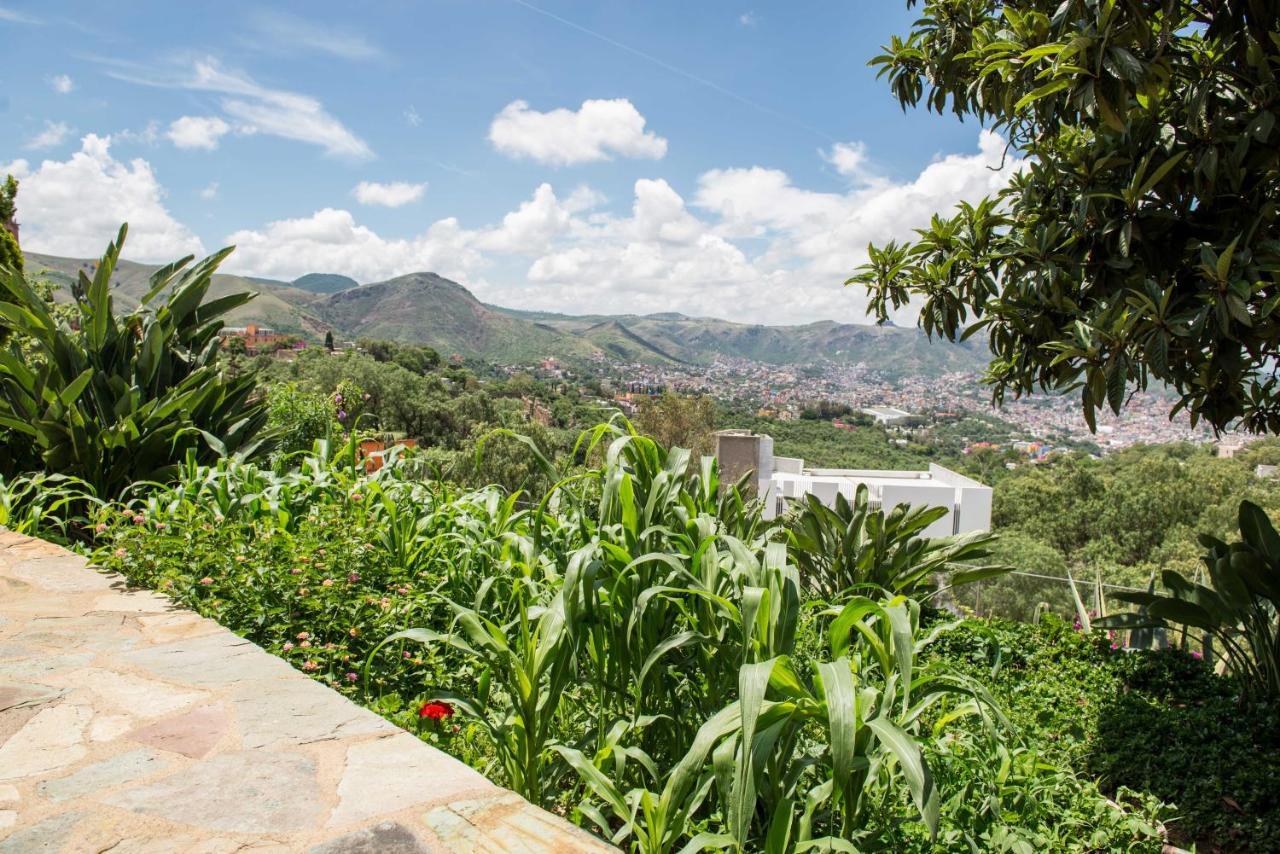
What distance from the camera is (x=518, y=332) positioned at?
3757 inches

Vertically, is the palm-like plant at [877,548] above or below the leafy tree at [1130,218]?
below

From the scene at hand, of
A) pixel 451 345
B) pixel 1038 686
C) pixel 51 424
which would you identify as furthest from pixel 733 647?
pixel 451 345

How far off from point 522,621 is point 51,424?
302 centimetres

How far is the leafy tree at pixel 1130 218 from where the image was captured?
7.11 ft

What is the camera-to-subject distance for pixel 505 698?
1.83 metres

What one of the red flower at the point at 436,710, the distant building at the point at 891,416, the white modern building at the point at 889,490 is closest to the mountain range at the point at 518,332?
the distant building at the point at 891,416

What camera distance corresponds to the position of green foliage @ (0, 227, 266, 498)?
11.4 ft

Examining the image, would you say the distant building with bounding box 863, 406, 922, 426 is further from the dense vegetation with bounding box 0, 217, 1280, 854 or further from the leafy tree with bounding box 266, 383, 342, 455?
the dense vegetation with bounding box 0, 217, 1280, 854

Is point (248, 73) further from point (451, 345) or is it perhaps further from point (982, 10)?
point (451, 345)

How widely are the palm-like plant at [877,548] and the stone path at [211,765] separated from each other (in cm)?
189

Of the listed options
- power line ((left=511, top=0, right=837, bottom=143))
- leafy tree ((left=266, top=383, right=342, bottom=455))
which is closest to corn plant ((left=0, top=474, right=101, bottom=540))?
leafy tree ((left=266, top=383, right=342, bottom=455))

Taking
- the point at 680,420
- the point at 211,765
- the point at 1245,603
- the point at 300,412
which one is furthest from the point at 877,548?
the point at 680,420

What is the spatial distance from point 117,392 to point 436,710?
315 centimetres

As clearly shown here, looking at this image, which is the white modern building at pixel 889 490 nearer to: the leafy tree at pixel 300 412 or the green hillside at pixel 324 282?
the leafy tree at pixel 300 412
